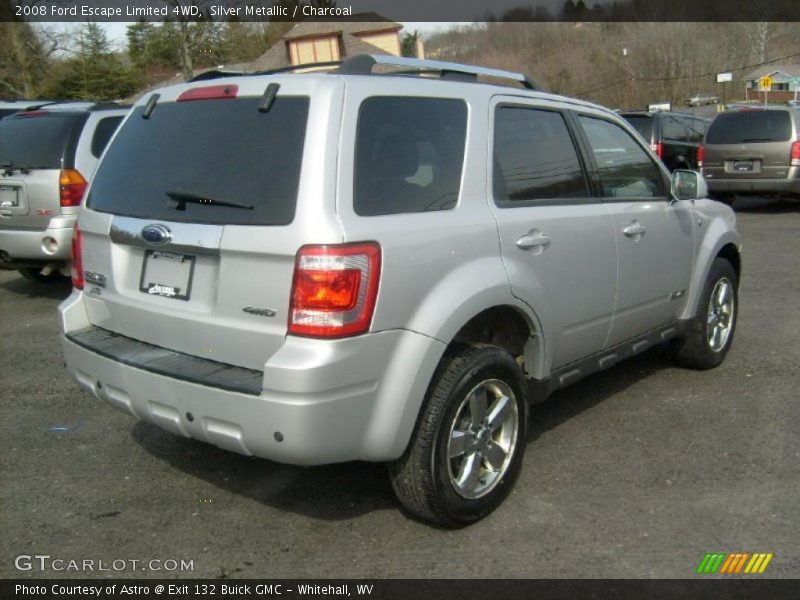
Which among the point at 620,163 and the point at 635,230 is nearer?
the point at 635,230

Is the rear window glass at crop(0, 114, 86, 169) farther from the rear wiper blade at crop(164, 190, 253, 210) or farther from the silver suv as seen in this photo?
the rear wiper blade at crop(164, 190, 253, 210)

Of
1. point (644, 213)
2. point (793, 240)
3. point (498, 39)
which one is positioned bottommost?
point (793, 240)

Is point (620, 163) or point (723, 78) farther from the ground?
point (723, 78)

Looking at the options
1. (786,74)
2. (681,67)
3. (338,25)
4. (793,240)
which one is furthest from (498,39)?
(786,74)

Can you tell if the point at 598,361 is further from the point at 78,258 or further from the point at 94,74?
the point at 94,74

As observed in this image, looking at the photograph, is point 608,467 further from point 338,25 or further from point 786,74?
point 786,74

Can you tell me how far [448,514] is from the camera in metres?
3.29

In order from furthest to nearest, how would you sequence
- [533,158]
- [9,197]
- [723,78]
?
1. [723,78]
2. [9,197]
3. [533,158]

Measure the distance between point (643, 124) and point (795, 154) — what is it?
2.81 m

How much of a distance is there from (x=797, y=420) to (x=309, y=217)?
3224mm

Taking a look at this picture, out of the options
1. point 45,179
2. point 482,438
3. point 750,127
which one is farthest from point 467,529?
point 750,127

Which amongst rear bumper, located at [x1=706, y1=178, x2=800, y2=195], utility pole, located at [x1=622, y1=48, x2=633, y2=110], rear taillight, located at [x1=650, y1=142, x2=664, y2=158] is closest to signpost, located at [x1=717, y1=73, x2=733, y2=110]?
utility pole, located at [x1=622, y1=48, x2=633, y2=110]

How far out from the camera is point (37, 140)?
309 inches

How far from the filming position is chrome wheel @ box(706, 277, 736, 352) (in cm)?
539
